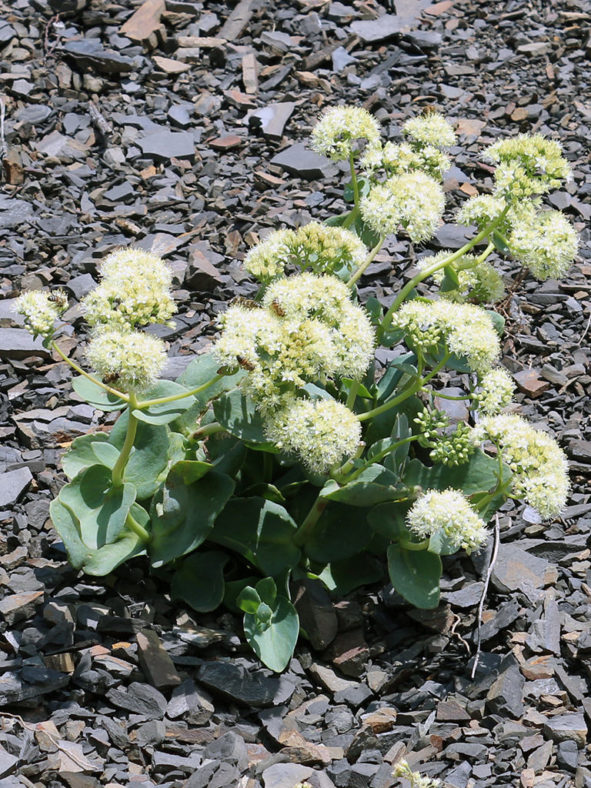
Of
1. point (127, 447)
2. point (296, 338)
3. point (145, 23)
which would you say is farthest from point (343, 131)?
point (145, 23)

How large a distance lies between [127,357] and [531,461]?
1.30 m

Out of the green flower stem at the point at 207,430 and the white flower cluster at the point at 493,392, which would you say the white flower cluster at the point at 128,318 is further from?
the white flower cluster at the point at 493,392

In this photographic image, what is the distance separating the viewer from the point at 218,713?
342 centimetres

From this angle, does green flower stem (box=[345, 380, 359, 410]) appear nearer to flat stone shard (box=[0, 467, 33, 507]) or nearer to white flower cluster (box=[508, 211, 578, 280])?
white flower cluster (box=[508, 211, 578, 280])

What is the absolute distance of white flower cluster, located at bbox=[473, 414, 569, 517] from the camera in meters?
3.16

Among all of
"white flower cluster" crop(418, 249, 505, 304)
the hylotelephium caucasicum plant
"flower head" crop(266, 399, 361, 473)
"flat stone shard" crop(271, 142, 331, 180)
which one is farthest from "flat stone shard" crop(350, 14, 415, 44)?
"flower head" crop(266, 399, 361, 473)

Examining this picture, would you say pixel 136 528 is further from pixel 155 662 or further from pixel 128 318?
pixel 128 318

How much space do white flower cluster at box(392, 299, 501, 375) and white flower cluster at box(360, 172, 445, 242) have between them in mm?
287

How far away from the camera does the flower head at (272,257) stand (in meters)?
3.54

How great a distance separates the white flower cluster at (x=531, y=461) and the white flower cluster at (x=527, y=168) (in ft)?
2.73

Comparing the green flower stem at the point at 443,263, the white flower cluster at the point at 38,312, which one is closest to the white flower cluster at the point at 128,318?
the white flower cluster at the point at 38,312

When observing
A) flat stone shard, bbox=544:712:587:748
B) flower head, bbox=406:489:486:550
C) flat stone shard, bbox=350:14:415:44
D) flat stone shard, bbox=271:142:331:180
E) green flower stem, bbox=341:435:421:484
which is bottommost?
flat stone shard, bbox=544:712:587:748

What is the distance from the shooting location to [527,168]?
3578 mm

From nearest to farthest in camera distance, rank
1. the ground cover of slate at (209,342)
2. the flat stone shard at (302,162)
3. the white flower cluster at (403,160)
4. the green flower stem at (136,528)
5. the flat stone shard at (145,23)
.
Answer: the ground cover of slate at (209,342)
the green flower stem at (136,528)
the white flower cluster at (403,160)
the flat stone shard at (302,162)
the flat stone shard at (145,23)
